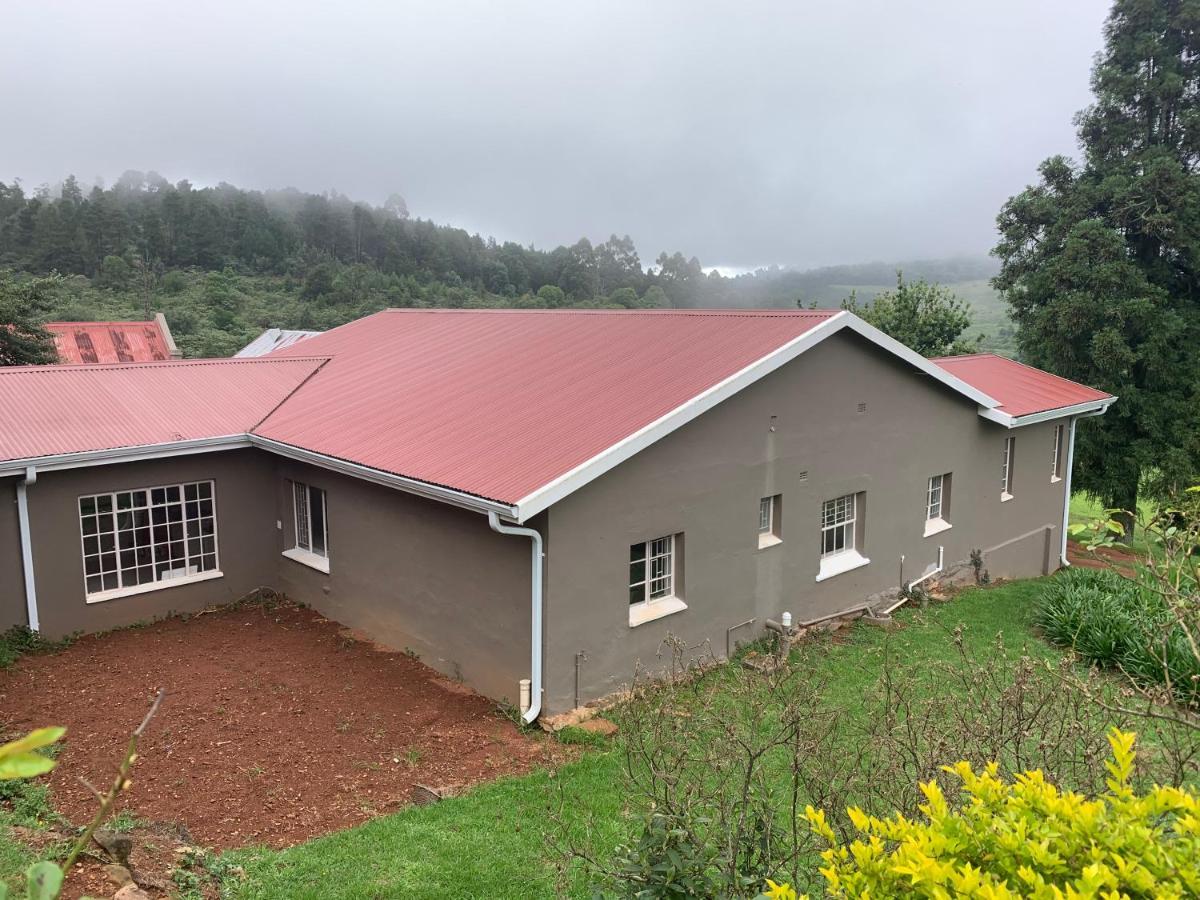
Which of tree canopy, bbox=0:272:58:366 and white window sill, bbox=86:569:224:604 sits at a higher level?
tree canopy, bbox=0:272:58:366

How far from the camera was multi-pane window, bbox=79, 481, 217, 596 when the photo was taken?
13453 mm

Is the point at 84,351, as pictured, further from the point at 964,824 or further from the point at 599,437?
the point at 964,824

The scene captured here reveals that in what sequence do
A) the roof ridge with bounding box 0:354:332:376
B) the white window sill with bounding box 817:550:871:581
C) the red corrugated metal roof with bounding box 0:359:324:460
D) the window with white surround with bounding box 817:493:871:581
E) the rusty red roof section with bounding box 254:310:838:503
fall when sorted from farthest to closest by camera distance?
1. the roof ridge with bounding box 0:354:332:376
2. the window with white surround with bounding box 817:493:871:581
3. the white window sill with bounding box 817:550:871:581
4. the red corrugated metal roof with bounding box 0:359:324:460
5. the rusty red roof section with bounding box 254:310:838:503

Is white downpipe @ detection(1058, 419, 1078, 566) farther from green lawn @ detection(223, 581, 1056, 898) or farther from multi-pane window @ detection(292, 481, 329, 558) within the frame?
multi-pane window @ detection(292, 481, 329, 558)

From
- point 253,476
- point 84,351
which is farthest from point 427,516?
point 84,351

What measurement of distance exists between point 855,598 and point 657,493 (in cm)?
550

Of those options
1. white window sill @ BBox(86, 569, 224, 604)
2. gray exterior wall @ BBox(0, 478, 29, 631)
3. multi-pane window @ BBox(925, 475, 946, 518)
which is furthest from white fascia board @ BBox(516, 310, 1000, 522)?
gray exterior wall @ BBox(0, 478, 29, 631)

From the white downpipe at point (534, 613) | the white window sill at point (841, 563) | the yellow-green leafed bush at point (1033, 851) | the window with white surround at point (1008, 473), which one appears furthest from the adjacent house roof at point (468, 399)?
the yellow-green leafed bush at point (1033, 851)

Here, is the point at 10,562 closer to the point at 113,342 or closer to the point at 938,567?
the point at 938,567

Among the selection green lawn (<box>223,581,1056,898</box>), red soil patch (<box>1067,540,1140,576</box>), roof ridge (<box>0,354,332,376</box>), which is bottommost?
red soil patch (<box>1067,540,1140,576</box>)

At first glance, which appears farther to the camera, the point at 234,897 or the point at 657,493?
the point at 657,493

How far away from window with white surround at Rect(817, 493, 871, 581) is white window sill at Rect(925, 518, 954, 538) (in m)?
2.28

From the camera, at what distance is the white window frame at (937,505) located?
16688mm

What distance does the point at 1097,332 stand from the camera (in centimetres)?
2195
